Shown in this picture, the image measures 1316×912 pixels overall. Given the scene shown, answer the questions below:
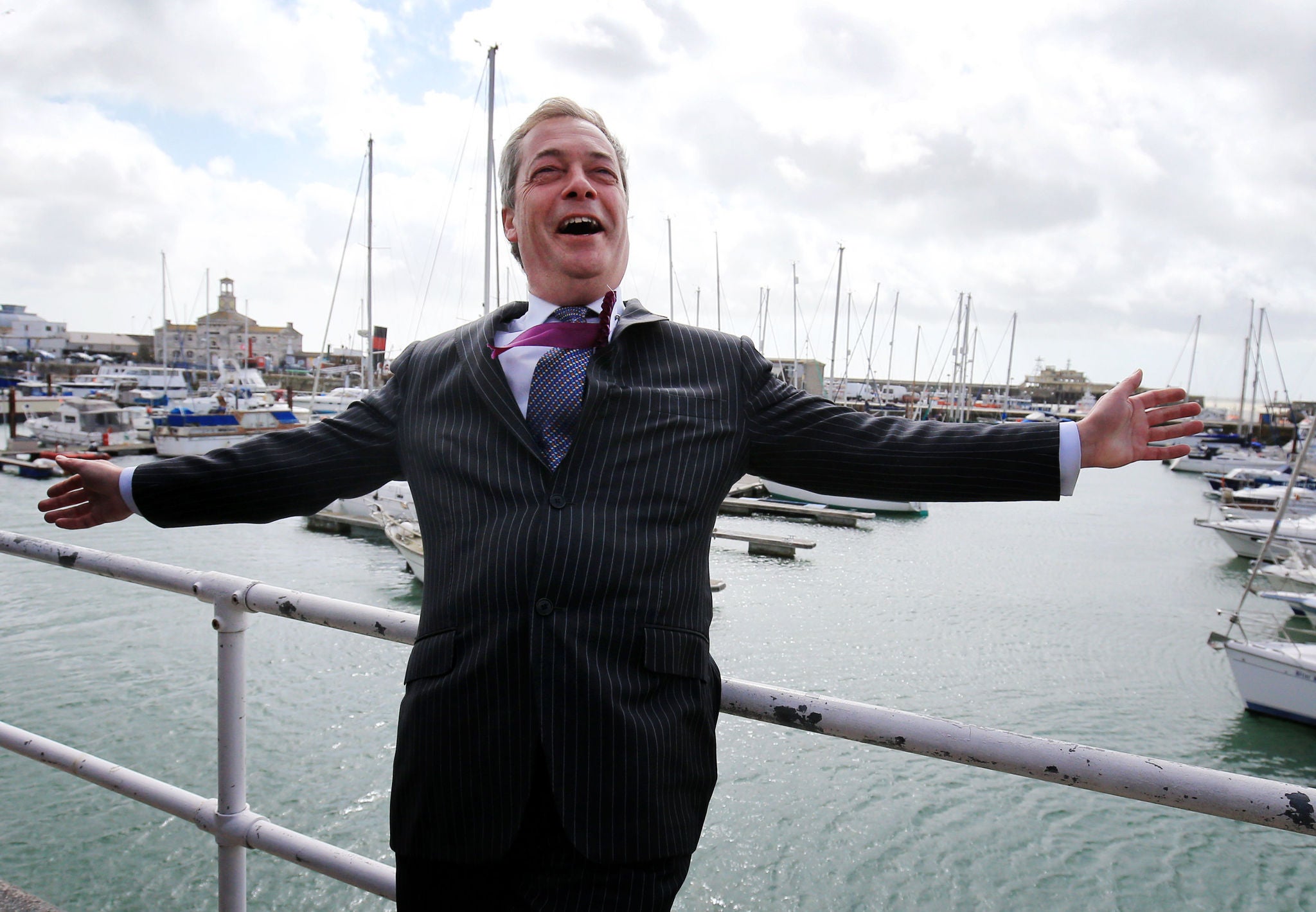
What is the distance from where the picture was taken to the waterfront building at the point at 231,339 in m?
89.9

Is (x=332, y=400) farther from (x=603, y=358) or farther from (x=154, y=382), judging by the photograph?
(x=603, y=358)

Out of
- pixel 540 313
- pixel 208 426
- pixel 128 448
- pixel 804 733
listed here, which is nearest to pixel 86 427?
pixel 128 448

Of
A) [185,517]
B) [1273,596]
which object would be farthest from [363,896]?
[1273,596]

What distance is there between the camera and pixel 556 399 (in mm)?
1324

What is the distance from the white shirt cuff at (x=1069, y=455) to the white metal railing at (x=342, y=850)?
36 cm

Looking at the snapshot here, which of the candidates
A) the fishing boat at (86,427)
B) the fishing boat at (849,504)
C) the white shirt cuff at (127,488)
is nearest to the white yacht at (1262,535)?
the fishing boat at (849,504)

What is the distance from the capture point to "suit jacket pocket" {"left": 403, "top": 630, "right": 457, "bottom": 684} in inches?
46.6

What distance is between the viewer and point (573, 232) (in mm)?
1495

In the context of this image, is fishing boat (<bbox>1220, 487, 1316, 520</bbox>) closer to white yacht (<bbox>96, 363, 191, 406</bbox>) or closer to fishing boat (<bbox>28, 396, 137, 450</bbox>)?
fishing boat (<bbox>28, 396, 137, 450</bbox>)

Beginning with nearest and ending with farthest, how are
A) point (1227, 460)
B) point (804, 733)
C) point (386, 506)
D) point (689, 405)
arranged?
Answer: point (689, 405), point (804, 733), point (386, 506), point (1227, 460)

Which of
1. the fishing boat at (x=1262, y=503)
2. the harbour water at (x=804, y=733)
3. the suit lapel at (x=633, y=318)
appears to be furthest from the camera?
the fishing boat at (x=1262, y=503)

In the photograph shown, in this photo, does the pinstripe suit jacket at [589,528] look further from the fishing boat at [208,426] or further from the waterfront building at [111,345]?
the waterfront building at [111,345]

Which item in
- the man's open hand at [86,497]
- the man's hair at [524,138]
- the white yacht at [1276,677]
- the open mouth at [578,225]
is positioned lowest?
the white yacht at [1276,677]

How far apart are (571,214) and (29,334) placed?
114 m
